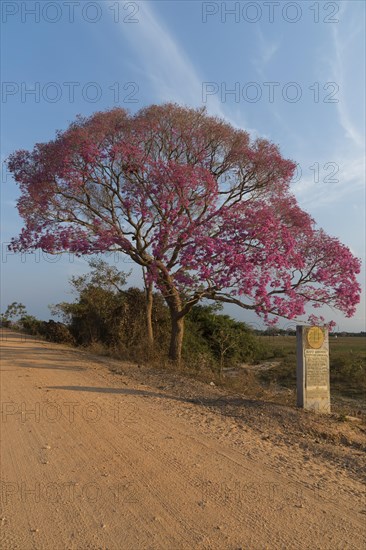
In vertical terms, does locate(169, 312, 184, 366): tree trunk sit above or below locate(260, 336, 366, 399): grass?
above

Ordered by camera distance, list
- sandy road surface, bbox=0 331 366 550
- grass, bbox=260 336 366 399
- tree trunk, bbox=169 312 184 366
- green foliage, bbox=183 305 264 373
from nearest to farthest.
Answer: sandy road surface, bbox=0 331 366 550
tree trunk, bbox=169 312 184 366
grass, bbox=260 336 366 399
green foliage, bbox=183 305 264 373

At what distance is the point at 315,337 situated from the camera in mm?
9516

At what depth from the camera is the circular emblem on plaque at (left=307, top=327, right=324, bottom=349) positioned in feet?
31.0

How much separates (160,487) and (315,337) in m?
5.23

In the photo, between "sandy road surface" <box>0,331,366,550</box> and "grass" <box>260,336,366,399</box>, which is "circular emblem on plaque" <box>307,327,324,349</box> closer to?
"sandy road surface" <box>0,331,366,550</box>

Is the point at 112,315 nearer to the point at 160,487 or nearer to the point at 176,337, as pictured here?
the point at 176,337

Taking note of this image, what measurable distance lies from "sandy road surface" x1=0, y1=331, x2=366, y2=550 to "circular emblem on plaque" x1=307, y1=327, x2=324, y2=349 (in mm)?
2355

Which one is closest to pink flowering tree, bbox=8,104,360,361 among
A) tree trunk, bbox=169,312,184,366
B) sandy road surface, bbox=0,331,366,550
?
tree trunk, bbox=169,312,184,366

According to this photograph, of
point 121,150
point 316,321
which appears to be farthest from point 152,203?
point 316,321

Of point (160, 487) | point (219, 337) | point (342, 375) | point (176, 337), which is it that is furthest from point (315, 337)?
point (219, 337)

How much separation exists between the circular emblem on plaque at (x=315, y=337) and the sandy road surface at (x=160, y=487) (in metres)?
2.35

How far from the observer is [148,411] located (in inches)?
354

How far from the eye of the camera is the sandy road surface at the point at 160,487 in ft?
13.5

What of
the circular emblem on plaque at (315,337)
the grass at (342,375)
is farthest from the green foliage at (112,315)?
the circular emblem on plaque at (315,337)
